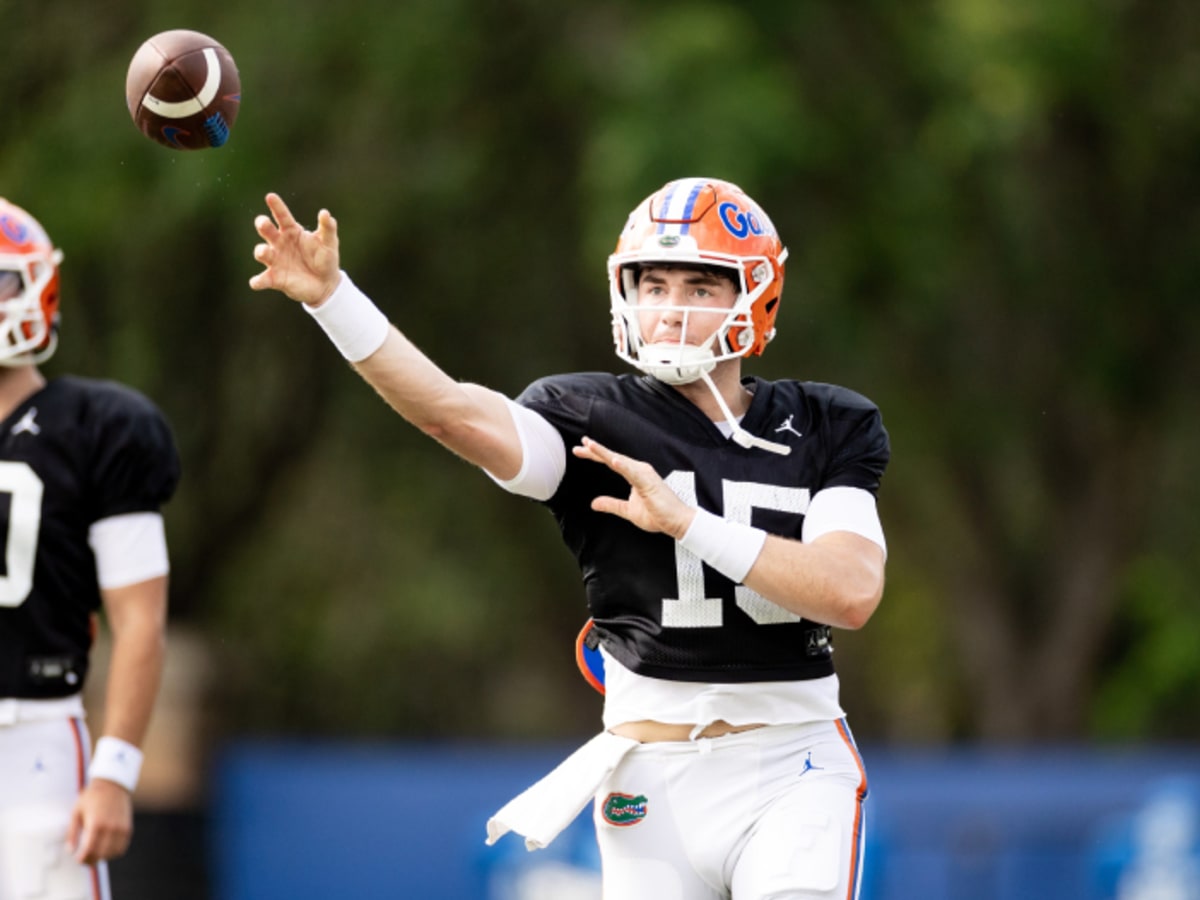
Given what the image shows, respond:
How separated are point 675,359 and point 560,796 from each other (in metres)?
1.12

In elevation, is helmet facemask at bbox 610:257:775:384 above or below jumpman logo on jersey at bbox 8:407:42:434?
above

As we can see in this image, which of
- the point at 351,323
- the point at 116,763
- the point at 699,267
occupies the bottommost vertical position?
the point at 116,763

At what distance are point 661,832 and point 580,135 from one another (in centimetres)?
982

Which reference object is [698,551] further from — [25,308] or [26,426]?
[25,308]

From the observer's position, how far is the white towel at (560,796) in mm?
4742

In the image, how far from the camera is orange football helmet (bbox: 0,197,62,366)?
571 cm

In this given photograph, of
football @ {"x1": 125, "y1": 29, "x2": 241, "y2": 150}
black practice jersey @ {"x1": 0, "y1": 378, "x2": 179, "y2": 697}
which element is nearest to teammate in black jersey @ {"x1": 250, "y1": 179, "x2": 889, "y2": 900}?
football @ {"x1": 125, "y1": 29, "x2": 241, "y2": 150}

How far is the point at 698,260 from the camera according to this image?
194 inches

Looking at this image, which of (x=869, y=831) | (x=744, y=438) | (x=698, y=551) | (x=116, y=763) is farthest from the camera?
(x=869, y=831)

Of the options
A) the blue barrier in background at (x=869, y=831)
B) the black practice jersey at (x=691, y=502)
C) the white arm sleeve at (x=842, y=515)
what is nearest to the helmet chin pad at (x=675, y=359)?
the black practice jersey at (x=691, y=502)

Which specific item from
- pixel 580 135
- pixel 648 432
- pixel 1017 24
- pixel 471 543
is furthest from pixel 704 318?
pixel 471 543

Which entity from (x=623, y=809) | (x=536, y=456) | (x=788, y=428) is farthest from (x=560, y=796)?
(x=788, y=428)

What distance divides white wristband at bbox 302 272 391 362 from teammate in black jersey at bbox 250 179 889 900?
27mm

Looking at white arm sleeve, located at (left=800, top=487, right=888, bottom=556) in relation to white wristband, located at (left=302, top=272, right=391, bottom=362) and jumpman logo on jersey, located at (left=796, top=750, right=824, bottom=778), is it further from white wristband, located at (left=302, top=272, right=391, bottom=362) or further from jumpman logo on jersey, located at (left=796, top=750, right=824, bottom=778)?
white wristband, located at (left=302, top=272, right=391, bottom=362)
